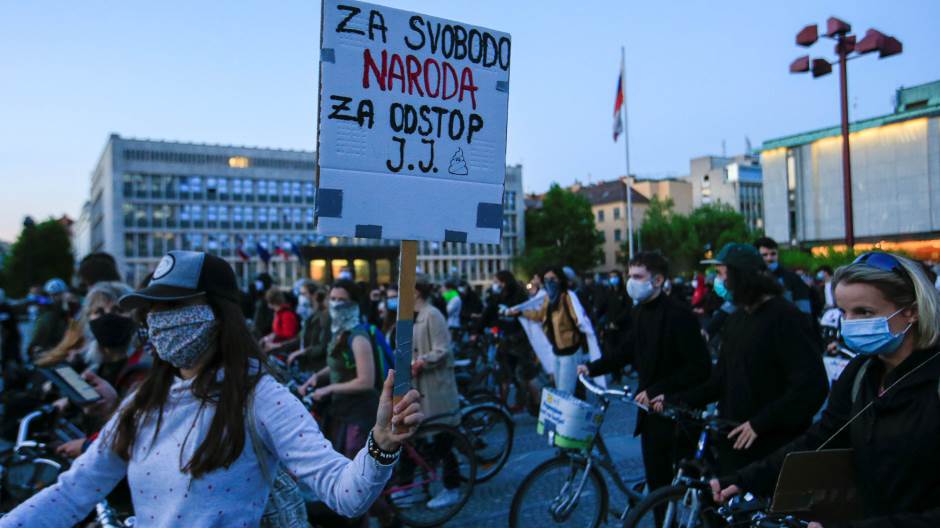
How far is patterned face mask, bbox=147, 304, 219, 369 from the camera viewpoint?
2.16 meters

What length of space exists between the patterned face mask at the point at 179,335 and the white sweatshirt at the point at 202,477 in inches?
3.0

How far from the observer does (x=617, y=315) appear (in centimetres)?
1370

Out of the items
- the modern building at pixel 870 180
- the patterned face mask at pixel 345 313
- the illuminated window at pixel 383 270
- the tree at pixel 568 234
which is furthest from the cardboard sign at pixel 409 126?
the illuminated window at pixel 383 270

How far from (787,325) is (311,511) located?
2.56 metres

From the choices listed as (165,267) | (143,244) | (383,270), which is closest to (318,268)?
(383,270)

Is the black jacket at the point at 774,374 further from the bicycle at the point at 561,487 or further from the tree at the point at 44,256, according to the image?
the tree at the point at 44,256

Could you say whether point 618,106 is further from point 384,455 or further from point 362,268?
point 362,268

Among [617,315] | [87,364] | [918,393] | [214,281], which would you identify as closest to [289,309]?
[87,364]

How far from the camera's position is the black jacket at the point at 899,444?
83.8 inches

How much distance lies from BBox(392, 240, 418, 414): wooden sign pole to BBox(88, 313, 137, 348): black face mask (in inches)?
105

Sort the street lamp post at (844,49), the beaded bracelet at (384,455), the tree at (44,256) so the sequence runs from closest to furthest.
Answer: the beaded bracelet at (384,455)
the street lamp post at (844,49)
the tree at (44,256)

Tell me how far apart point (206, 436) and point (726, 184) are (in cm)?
10169

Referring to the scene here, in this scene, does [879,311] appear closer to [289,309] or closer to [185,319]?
[185,319]

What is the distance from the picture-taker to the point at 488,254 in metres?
97.9
